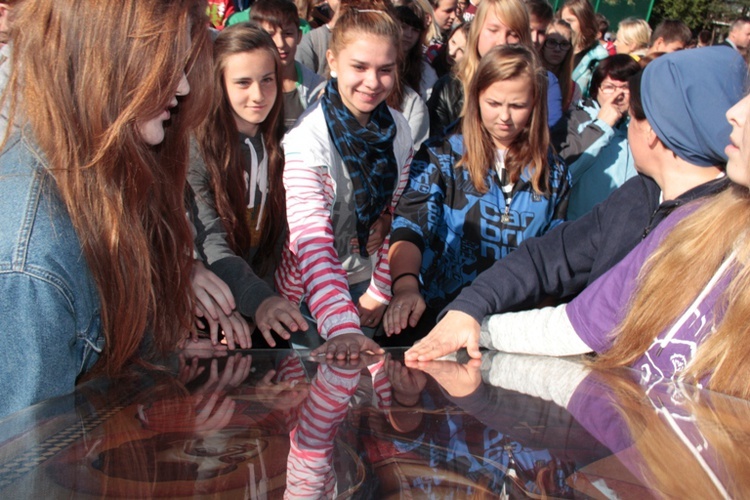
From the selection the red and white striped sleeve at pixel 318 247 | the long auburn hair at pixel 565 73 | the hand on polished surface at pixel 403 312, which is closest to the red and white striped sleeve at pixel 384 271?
the hand on polished surface at pixel 403 312

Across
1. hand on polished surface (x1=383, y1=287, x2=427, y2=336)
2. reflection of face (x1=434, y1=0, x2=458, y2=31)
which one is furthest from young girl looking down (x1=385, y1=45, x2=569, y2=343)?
reflection of face (x1=434, y1=0, x2=458, y2=31)

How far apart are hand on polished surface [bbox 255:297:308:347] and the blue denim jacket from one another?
3.15 ft

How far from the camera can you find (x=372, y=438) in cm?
112

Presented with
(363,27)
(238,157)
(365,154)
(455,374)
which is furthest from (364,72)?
(455,374)

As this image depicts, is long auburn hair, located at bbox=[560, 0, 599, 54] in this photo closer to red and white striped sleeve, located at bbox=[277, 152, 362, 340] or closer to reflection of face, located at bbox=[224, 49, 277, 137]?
reflection of face, located at bbox=[224, 49, 277, 137]

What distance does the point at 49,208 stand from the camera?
4.09 feet

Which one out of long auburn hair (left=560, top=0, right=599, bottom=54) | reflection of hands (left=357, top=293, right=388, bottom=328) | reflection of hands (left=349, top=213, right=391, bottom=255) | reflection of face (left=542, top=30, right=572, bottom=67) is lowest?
reflection of hands (left=357, top=293, right=388, bottom=328)

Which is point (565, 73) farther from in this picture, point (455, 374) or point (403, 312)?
point (455, 374)

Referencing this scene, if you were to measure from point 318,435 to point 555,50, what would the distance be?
4.07m

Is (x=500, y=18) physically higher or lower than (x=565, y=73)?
higher

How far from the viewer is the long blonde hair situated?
1466mm

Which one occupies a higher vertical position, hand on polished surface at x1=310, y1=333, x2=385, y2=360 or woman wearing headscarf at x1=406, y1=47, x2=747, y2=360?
woman wearing headscarf at x1=406, y1=47, x2=747, y2=360

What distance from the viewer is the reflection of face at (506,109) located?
123 inches

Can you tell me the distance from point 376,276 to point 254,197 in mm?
605
